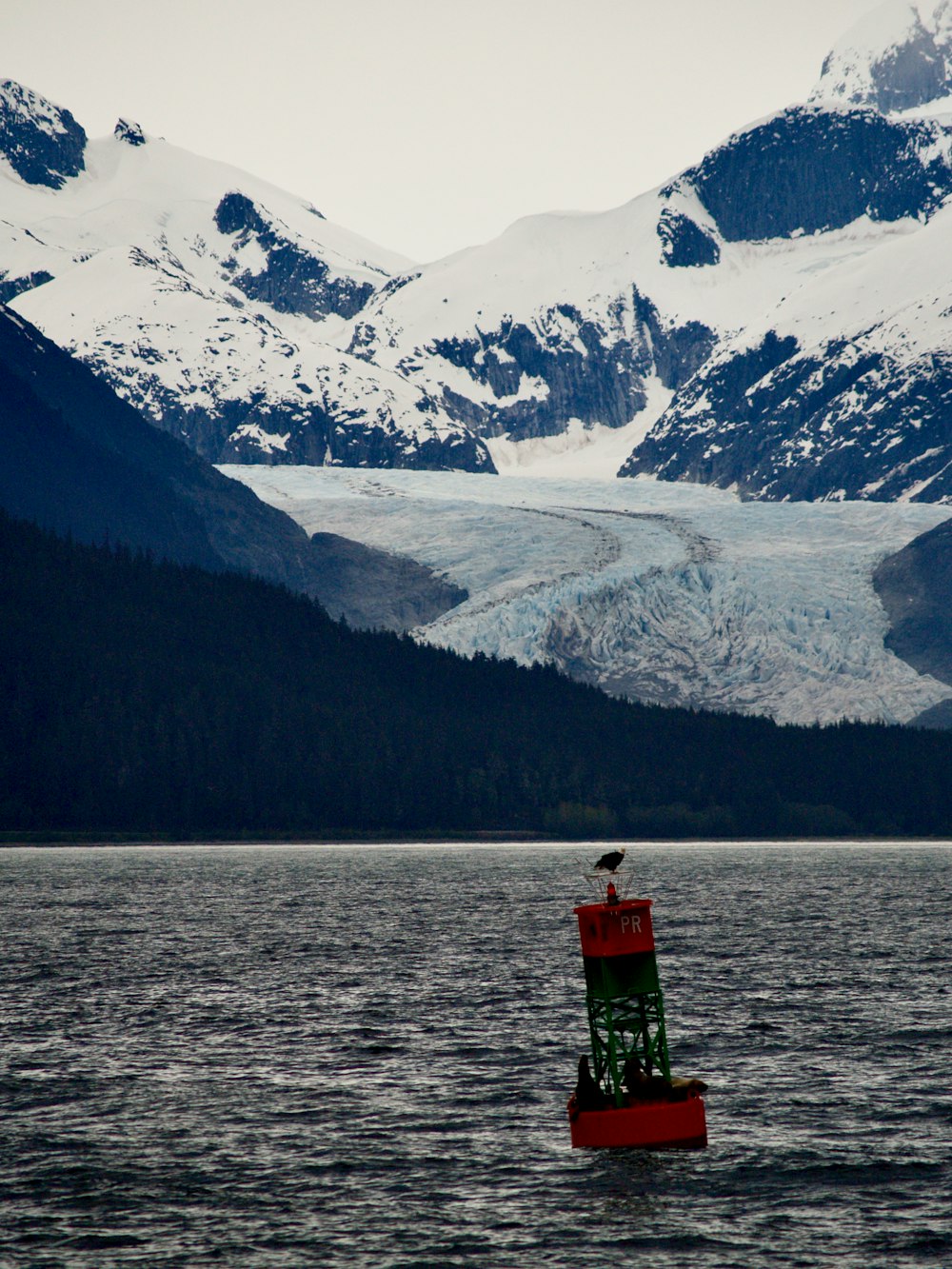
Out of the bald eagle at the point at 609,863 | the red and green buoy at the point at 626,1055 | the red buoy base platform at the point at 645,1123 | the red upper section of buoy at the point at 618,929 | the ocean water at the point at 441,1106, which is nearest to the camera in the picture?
the ocean water at the point at 441,1106

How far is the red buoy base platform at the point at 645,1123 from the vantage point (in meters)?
48.8

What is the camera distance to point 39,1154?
167 ft

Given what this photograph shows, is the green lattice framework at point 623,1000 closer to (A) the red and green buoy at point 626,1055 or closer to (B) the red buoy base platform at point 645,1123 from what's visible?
(A) the red and green buoy at point 626,1055

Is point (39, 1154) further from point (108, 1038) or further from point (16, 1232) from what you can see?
point (108, 1038)

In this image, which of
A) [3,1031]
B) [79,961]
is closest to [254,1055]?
[3,1031]

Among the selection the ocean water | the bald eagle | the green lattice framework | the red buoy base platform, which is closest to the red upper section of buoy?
the green lattice framework

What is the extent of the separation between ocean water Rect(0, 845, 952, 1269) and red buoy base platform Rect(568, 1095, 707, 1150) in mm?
601

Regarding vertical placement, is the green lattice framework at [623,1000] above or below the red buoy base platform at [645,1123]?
above

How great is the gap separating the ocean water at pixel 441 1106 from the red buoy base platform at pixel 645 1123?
60 centimetres

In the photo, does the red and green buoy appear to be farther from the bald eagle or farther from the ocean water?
the ocean water

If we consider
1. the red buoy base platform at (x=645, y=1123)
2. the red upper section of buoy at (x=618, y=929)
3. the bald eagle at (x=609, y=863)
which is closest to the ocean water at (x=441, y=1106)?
the red buoy base platform at (x=645, y=1123)

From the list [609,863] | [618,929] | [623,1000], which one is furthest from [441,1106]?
[609,863]

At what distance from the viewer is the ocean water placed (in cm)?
4247

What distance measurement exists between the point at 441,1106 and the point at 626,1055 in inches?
418
